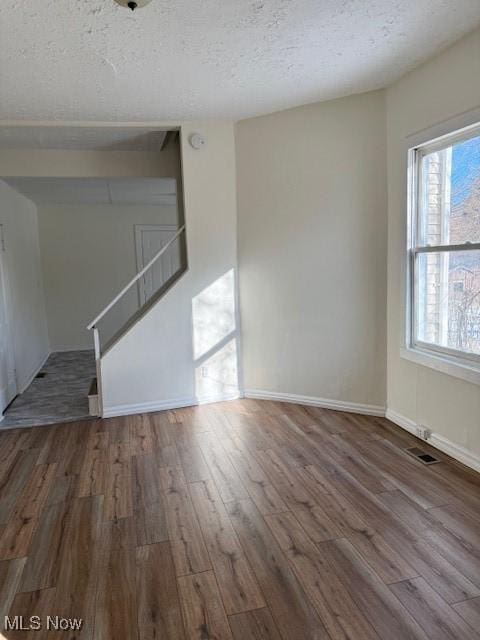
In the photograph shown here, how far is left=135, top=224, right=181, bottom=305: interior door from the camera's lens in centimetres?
667

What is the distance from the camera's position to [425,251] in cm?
290

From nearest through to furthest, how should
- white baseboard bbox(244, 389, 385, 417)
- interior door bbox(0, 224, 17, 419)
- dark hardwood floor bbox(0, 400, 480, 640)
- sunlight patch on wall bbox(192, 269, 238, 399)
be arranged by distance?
dark hardwood floor bbox(0, 400, 480, 640)
white baseboard bbox(244, 389, 385, 417)
sunlight patch on wall bbox(192, 269, 238, 399)
interior door bbox(0, 224, 17, 419)

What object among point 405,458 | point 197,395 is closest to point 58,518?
point 197,395

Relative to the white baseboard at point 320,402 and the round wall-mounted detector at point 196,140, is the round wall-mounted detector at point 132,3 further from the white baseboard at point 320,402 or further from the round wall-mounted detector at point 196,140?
the white baseboard at point 320,402

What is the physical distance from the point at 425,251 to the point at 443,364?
0.78 meters

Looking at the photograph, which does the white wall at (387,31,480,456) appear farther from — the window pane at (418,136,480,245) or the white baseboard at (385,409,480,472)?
the window pane at (418,136,480,245)

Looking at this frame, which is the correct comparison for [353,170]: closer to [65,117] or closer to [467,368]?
[467,368]

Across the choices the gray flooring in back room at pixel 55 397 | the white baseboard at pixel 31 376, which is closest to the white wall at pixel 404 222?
the gray flooring in back room at pixel 55 397

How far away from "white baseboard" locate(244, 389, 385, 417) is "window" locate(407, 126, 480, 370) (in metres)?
0.68

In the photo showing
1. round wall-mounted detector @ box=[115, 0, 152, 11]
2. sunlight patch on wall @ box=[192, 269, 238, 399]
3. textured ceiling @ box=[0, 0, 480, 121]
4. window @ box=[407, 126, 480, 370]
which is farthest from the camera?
sunlight patch on wall @ box=[192, 269, 238, 399]

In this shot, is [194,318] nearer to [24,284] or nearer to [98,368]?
[98,368]

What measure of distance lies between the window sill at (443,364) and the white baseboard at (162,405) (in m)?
1.64

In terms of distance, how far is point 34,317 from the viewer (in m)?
5.72

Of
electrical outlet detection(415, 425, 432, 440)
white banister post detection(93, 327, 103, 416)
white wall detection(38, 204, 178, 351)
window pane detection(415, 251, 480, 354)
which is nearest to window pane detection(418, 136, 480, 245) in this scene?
window pane detection(415, 251, 480, 354)
